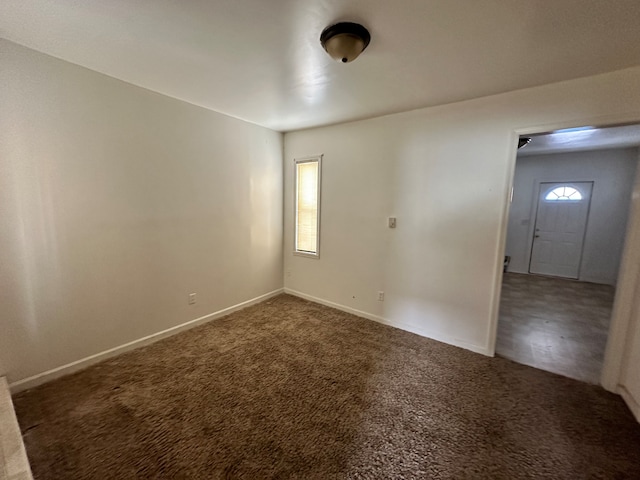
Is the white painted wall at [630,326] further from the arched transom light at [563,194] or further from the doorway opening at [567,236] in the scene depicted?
the arched transom light at [563,194]

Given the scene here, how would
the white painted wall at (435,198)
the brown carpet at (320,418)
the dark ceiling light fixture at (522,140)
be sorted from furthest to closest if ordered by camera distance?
the dark ceiling light fixture at (522,140) → the white painted wall at (435,198) → the brown carpet at (320,418)

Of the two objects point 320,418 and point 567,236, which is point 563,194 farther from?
point 320,418

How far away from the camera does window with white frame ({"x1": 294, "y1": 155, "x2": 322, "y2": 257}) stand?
3694 millimetres

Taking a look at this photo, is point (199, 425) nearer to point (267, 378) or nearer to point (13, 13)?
point (267, 378)

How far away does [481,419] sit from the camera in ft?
5.82

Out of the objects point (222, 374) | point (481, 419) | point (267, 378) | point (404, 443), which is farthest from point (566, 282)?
point (222, 374)

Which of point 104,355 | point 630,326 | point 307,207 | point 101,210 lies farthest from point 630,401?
point 101,210

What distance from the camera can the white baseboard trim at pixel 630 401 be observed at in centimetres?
179

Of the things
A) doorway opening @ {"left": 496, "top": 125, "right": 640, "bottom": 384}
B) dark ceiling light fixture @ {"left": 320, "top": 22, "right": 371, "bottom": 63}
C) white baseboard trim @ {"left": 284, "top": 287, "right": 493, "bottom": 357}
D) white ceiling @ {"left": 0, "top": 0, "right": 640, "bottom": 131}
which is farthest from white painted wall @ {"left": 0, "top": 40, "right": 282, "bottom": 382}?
doorway opening @ {"left": 496, "top": 125, "right": 640, "bottom": 384}

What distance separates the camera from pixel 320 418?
1.75m

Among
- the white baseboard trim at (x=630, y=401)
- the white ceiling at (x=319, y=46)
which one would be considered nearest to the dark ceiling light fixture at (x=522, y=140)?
the white ceiling at (x=319, y=46)

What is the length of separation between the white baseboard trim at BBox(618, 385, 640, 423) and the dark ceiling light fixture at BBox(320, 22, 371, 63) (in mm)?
3112

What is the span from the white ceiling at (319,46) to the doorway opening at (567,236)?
206cm

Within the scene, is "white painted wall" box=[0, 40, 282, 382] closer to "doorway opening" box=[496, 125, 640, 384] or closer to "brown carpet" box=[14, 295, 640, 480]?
"brown carpet" box=[14, 295, 640, 480]
